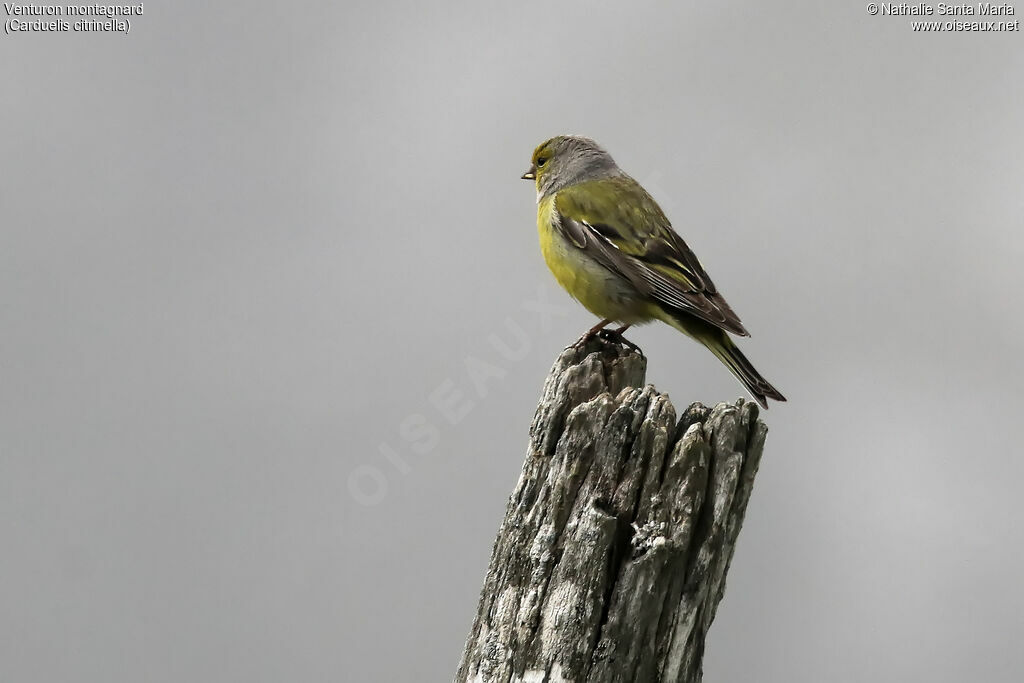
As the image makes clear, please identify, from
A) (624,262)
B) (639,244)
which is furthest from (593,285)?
(639,244)

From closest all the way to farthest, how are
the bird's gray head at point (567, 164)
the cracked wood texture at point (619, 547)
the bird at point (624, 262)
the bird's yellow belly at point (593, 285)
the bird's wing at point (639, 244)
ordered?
the cracked wood texture at point (619, 547) < the bird at point (624, 262) < the bird's wing at point (639, 244) < the bird's yellow belly at point (593, 285) < the bird's gray head at point (567, 164)

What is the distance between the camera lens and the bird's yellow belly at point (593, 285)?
913cm

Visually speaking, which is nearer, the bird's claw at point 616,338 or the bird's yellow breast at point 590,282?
the bird's claw at point 616,338

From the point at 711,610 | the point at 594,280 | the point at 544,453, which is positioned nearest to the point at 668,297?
the point at 594,280

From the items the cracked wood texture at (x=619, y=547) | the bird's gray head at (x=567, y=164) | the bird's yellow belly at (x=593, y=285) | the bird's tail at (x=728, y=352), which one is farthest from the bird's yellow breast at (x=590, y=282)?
the cracked wood texture at (x=619, y=547)

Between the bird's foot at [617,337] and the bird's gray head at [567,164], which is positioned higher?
the bird's gray head at [567,164]

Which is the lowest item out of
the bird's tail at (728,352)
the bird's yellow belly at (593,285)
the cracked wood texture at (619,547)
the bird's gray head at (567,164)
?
the cracked wood texture at (619,547)

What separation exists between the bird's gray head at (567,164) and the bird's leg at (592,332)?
208 cm

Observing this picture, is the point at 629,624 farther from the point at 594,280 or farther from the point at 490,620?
the point at 594,280

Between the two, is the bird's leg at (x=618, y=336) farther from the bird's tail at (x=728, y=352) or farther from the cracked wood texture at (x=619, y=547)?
the cracked wood texture at (x=619, y=547)

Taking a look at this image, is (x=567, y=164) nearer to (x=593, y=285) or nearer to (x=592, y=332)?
(x=593, y=285)

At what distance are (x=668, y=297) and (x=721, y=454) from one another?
3.12 metres

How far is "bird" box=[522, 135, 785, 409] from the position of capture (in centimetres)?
825

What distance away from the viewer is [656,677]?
546 cm
